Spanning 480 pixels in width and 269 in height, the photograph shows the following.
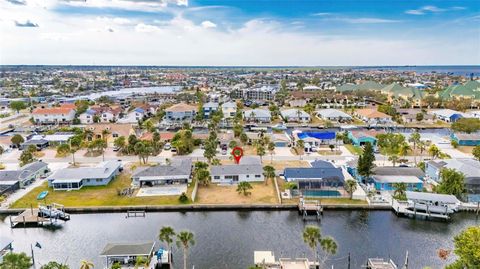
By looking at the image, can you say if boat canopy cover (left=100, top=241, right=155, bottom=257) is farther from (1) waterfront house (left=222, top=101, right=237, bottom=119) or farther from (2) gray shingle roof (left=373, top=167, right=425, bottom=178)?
(1) waterfront house (left=222, top=101, right=237, bottom=119)

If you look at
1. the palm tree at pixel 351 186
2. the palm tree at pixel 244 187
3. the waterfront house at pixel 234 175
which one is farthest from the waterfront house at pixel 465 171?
the palm tree at pixel 244 187

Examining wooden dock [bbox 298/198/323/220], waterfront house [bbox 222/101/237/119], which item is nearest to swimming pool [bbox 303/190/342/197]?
wooden dock [bbox 298/198/323/220]

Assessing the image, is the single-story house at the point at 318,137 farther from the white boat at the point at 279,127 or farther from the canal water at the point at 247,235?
the canal water at the point at 247,235

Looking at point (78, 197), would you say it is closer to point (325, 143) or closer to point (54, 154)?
point (54, 154)

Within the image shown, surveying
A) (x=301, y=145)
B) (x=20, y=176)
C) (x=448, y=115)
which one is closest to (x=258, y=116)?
(x=301, y=145)

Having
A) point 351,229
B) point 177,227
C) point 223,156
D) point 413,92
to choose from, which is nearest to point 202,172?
point 177,227
